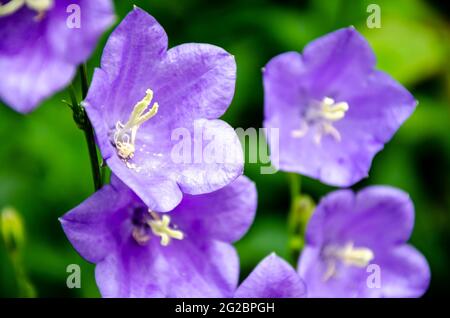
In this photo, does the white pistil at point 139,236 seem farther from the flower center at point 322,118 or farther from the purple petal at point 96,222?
the flower center at point 322,118

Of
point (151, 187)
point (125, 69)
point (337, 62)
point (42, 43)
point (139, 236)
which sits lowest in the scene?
point (139, 236)

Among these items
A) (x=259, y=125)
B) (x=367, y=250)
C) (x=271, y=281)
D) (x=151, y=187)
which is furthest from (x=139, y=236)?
(x=259, y=125)

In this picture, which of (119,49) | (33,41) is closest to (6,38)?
(33,41)

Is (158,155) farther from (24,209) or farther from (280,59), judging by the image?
(24,209)

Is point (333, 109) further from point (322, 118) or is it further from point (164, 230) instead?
point (164, 230)

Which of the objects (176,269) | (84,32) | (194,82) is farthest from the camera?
(176,269)

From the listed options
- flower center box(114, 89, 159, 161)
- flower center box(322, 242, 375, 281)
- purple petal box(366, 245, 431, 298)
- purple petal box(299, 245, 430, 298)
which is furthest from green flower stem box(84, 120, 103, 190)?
purple petal box(366, 245, 431, 298)

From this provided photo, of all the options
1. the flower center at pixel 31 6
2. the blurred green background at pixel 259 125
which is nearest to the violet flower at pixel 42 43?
the flower center at pixel 31 6
